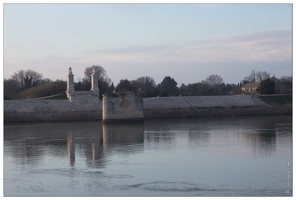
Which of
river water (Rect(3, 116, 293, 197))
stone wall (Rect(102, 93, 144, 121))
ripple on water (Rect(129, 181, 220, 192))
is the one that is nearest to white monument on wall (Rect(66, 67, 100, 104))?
stone wall (Rect(102, 93, 144, 121))

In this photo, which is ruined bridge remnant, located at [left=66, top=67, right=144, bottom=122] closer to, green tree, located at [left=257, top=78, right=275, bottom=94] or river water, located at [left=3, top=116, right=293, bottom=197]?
river water, located at [left=3, top=116, right=293, bottom=197]

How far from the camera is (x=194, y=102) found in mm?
38656

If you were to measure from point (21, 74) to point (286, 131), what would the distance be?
29603mm

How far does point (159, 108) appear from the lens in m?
36.7

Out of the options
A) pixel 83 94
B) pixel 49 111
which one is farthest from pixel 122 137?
pixel 83 94

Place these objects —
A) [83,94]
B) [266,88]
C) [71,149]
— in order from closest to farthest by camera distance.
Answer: [71,149] < [83,94] < [266,88]

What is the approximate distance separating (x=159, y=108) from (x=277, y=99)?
26.5 ft

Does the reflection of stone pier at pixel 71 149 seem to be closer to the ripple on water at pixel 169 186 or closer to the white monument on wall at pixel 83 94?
the ripple on water at pixel 169 186

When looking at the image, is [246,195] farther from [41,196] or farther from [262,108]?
[262,108]

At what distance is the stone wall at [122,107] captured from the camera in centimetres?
3159

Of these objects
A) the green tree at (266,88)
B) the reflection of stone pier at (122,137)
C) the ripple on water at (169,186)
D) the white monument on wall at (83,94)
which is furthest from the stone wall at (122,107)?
the ripple on water at (169,186)

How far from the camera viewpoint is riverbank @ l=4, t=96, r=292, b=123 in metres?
33.8

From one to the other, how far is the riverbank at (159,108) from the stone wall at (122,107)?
101 inches

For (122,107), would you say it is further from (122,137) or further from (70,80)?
(122,137)
